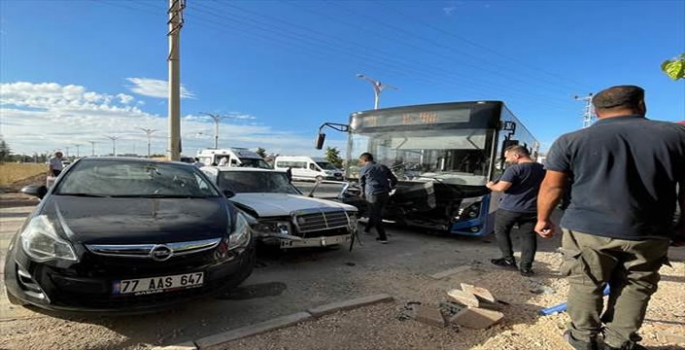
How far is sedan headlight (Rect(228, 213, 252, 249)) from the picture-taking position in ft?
10.7

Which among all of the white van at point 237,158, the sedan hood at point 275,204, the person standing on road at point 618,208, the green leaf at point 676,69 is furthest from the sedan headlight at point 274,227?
the white van at point 237,158

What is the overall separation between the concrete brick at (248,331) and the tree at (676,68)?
3573 mm

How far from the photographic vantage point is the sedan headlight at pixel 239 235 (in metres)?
3.27

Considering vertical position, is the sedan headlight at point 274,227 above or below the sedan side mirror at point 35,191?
below

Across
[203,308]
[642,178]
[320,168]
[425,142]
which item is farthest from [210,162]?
[642,178]

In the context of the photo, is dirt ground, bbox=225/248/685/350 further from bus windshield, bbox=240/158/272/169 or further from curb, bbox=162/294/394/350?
bus windshield, bbox=240/158/272/169

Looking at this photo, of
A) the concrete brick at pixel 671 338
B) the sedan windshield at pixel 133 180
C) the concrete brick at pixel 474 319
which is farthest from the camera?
the sedan windshield at pixel 133 180

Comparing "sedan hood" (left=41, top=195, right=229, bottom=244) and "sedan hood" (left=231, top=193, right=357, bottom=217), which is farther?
"sedan hood" (left=231, top=193, right=357, bottom=217)

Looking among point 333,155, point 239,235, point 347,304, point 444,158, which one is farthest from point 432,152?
point 333,155

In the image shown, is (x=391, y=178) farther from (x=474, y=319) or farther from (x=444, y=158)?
(x=474, y=319)

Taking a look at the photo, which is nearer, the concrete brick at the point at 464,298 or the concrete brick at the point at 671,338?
the concrete brick at the point at 671,338

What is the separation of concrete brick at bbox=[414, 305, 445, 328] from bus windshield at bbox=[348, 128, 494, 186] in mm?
3989

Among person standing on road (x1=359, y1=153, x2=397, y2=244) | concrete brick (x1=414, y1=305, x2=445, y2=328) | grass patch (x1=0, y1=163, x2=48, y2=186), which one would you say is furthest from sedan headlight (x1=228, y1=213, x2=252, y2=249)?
grass patch (x1=0, y1=163, x2=48, y2=186)

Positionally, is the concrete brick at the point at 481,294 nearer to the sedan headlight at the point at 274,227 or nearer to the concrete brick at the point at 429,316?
the concrete brick at the point at 429,316
